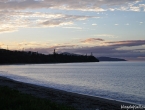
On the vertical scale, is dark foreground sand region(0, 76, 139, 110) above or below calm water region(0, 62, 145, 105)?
above

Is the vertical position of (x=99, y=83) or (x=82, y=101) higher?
(x=82, y=101)

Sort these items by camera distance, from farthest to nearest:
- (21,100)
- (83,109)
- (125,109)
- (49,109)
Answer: (125,109), (83,109), (21,100), (49,109)

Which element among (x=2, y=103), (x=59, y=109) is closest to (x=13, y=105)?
(x=2, y=103)

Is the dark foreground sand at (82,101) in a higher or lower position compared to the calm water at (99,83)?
higher

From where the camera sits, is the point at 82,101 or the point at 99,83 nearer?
the point at 82,101

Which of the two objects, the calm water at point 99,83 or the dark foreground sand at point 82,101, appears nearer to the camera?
the dark foreground sand at point 82,101

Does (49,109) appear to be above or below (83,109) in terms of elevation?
above

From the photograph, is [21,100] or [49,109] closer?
[49,109]

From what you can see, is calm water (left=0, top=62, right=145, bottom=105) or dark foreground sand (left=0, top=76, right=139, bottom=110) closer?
dark foreground sand (left=0, top=76, right=139, bottom=110)

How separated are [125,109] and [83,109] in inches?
127

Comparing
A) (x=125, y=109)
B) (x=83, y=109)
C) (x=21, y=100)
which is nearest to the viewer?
(x=21, y=100)

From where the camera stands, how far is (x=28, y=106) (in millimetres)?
12469

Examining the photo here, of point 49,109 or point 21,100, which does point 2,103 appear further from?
point 49,109

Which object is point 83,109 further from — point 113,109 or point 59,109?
point 59,109
